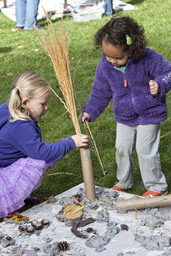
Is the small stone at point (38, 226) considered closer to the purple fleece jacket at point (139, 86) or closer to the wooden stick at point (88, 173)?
the wooden stick at point (88, 173)

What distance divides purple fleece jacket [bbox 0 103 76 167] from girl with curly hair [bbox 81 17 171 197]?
14.8 inches

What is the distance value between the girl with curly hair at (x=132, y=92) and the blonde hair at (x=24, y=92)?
445 millimetres

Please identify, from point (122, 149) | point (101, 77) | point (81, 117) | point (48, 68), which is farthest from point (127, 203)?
point (48, 68)

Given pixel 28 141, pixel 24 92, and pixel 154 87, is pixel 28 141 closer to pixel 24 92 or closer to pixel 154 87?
pixel 24 92

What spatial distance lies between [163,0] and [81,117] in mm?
7366

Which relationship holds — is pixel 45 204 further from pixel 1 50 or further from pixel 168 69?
pixel 1 50

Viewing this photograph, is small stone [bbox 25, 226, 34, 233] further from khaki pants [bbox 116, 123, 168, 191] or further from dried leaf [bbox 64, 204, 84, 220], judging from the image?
khaki pants [bbox 116, 123, 168, 191]

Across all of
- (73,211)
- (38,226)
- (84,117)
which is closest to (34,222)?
(38,226)

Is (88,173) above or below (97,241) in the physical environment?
above

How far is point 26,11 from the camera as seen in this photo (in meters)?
7.96

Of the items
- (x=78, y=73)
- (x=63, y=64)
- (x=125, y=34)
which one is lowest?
(x=78, y=73)

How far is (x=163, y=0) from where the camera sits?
965cm

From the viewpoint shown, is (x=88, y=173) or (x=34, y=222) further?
(x=88, y=173)

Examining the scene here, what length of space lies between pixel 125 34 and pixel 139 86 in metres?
0.40
